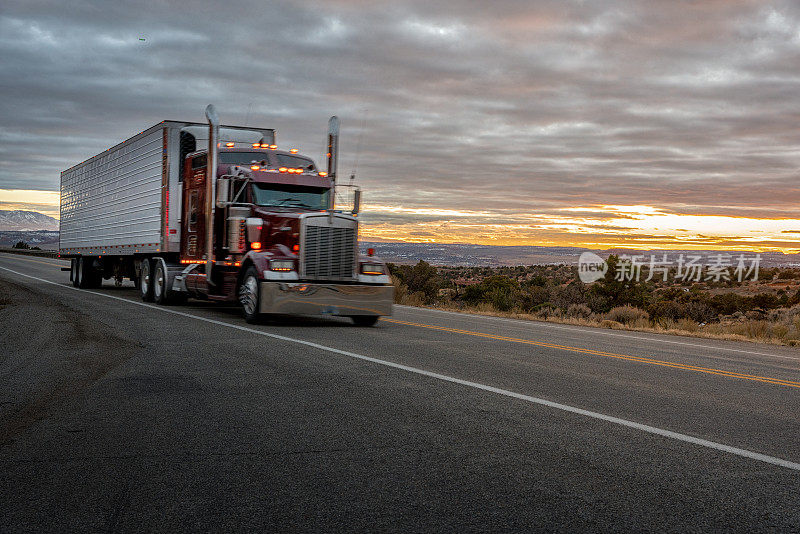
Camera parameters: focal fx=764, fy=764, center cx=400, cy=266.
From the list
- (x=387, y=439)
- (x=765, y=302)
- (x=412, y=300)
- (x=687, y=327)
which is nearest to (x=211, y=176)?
(x=412, y=300)

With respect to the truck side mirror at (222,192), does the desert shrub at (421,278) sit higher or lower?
lower

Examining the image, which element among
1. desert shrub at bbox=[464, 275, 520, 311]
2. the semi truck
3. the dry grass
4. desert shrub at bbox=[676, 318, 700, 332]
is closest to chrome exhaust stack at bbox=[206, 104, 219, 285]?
the semi truck

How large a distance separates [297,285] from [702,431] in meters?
9.22

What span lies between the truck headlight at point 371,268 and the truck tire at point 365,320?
87cm

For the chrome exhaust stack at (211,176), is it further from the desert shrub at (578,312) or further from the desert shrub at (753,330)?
the desert shrub at (753,330)

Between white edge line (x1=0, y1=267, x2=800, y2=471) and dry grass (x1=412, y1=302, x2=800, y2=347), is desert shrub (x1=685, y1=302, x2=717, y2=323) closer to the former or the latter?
dry grass (x1=412, y1=302, x2=800, y2=347)

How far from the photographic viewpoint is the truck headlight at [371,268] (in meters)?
15.0

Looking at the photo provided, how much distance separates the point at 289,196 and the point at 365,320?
3.00m

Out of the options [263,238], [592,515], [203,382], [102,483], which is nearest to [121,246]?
[263,238]

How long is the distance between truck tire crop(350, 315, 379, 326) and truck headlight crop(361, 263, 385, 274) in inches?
34.3

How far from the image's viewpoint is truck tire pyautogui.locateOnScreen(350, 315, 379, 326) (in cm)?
1498

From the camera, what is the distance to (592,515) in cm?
409

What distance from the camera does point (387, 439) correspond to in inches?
223

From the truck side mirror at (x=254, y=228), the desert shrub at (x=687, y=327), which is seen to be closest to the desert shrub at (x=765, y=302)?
the desert shrub at (x=687, y=327)
